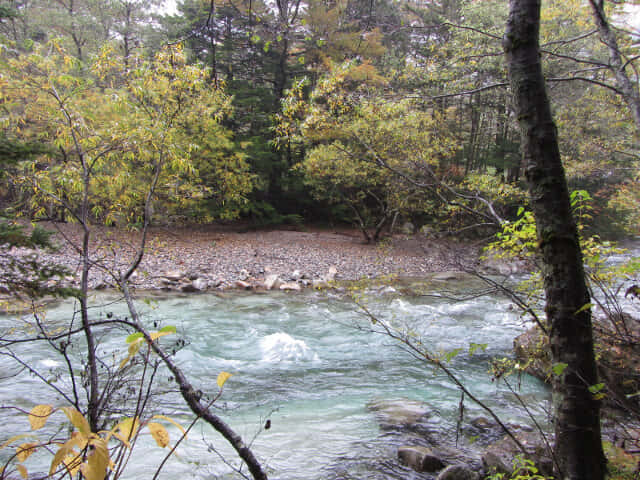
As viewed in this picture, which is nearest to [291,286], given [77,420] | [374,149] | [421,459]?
[374,149]

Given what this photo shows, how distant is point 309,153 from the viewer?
14.7 meters

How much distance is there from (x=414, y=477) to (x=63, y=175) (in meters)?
4.48

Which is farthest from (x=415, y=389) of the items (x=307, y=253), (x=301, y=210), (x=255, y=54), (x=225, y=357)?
(x=255, y=54)

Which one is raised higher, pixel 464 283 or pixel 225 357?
pixel 464 283

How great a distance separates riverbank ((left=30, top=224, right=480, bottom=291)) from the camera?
33.2 ft

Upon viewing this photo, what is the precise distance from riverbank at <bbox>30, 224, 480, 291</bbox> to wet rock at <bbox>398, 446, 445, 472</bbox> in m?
5.38

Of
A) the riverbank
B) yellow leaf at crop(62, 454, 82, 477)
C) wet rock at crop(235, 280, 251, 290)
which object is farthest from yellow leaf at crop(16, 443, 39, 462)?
wet rock at crop(235, 280, 251, 290)

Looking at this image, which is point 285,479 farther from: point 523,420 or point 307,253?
point 307,253

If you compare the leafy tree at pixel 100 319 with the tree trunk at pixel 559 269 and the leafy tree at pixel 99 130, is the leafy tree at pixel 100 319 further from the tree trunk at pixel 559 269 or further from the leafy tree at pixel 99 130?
the tree trunk at pixel 559 269

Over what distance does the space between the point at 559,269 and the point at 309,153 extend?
13642mm

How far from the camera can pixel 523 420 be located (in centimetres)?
417

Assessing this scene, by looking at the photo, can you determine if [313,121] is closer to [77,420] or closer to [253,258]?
[77,420]

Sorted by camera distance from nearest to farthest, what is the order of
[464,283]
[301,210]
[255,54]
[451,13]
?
[464,283]
[451,13]
[255,54]
[301,210]

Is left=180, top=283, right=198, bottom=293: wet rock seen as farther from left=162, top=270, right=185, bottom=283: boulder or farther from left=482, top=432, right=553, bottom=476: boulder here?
left=482, top=432, right=553, bottom=476: boulder
